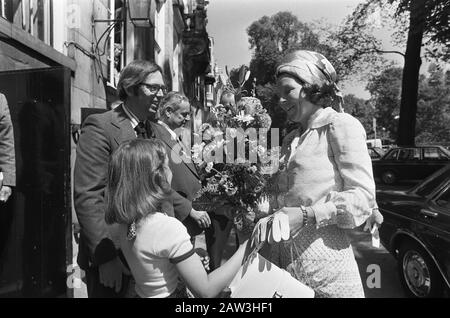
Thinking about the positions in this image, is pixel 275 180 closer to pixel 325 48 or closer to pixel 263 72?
pixel 325 48

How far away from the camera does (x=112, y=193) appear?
1.83 m

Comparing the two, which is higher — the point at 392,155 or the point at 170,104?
the point at 170,104

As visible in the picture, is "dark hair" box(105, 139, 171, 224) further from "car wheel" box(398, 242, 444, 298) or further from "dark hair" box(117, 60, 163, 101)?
"car wheel" box(398, 242, 444, 298)

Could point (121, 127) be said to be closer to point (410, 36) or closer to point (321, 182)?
→ point (321, 182)

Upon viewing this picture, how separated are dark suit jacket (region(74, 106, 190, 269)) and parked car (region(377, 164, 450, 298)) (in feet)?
9.23

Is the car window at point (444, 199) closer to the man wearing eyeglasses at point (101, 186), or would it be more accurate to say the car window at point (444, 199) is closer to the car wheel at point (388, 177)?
the man wearing eyeglasses at point (101, 186)

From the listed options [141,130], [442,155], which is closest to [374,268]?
[141,130]

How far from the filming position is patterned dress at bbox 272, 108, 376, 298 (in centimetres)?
162

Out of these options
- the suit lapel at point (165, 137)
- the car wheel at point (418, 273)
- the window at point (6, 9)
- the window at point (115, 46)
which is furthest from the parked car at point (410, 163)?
the suit lapel at point (165, 137)

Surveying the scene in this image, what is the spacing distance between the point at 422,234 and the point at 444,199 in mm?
386

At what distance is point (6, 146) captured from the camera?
124 inches
